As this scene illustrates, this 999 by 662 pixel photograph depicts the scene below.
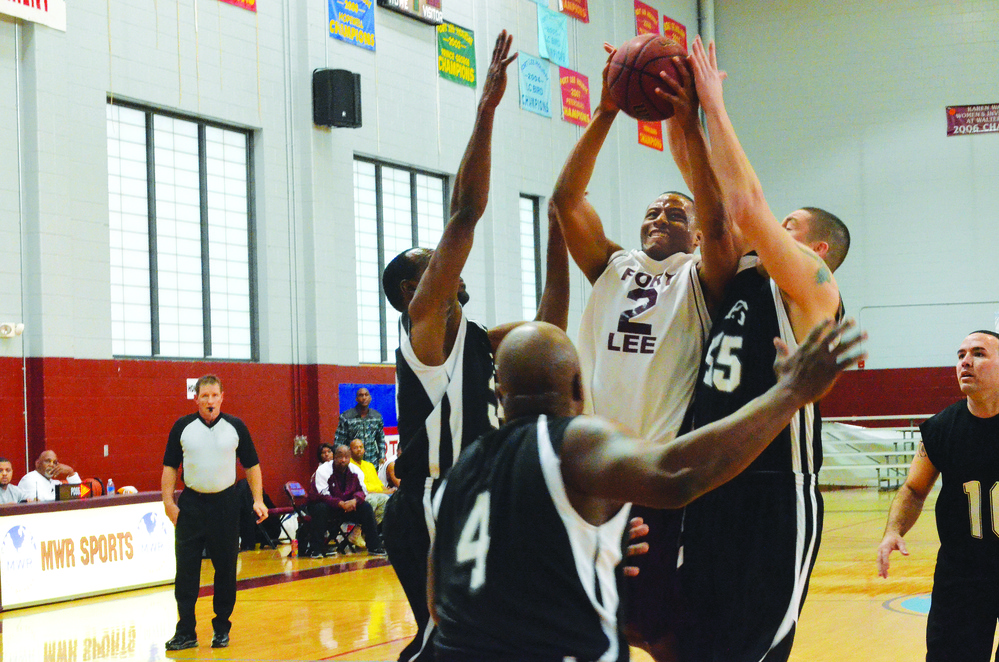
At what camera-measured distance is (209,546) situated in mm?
7457

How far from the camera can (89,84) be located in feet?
39.8

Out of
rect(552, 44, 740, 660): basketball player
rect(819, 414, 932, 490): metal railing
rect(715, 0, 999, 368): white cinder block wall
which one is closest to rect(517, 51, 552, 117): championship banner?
rect(715, 0, 999, 368): white cinder block wall

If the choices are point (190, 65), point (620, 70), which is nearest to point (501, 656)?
point (620, 70)

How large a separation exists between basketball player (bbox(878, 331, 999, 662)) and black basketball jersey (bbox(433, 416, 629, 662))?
2.11 meters

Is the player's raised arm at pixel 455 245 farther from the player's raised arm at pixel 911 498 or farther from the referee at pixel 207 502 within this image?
the referee at pixel 207 502

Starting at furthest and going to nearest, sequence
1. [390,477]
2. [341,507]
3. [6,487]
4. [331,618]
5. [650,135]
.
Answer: [650,135], [390,477], [341,507], [6,487], [331,618]

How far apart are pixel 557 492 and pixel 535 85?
57.0 ft

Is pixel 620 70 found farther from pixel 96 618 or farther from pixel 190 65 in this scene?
pixel 190 65

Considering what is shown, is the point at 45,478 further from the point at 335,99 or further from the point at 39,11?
the point at 335,99

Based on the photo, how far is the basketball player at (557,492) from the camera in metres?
2.07

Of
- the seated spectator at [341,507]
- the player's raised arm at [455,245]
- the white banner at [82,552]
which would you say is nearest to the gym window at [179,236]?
the seated spectator at [341,507]

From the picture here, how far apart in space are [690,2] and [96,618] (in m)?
18.7

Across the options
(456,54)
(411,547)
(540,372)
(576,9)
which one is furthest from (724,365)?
(576,9)

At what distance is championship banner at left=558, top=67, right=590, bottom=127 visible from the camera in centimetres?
1964
